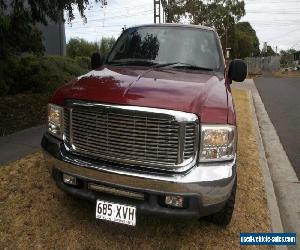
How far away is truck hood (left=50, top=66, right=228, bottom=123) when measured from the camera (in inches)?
130

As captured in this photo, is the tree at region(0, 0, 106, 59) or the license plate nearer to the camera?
the license plate

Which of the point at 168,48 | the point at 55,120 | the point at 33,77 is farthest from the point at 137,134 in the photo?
the point at 33,77

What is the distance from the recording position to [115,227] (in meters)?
4.01

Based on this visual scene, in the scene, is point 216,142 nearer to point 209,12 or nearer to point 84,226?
point 84,226

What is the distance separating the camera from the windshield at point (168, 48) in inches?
189

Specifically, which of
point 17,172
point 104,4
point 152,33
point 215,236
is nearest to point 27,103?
point 104,4

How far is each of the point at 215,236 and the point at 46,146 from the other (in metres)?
1.83

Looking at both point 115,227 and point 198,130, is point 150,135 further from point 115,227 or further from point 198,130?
point 115,227

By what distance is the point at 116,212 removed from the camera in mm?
3471

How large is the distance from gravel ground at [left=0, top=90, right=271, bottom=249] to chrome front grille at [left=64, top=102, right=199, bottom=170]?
86 centimetres

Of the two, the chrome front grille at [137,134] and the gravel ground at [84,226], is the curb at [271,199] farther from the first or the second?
the chrome front grille at [137,134]

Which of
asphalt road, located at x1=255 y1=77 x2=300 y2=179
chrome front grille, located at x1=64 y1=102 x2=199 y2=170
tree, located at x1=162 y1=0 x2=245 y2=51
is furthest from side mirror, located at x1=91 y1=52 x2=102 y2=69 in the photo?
tree, located at x1=162 y1=0 x2=245 y2=51

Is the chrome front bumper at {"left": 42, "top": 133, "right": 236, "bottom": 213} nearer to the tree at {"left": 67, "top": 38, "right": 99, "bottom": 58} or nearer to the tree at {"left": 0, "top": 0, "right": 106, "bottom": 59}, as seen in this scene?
the tree at {"left": 0, "top": 0, "right": 106, "bottom": 59}

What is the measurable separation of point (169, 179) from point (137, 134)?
440 mm
